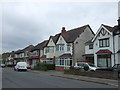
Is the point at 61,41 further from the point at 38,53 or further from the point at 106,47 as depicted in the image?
the point at 38,53

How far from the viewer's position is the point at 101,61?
29156 millimetres

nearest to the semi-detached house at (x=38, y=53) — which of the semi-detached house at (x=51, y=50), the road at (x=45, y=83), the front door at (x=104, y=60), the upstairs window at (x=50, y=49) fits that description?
the semi-detached house at (x=51, y=50)

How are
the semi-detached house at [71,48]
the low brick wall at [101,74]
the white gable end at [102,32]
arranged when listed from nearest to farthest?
1. the low brick wall at [101,74]
2. the white gable end at [102,32]
3. the semi-detached house at [71,48]

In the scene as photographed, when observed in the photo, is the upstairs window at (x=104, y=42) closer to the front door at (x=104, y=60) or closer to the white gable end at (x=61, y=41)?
the front door at (x=104, y=60)

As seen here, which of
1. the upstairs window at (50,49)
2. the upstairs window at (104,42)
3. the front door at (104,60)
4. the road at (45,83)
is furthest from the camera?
the upstairs window at (50,49)

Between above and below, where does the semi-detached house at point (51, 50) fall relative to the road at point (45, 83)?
above

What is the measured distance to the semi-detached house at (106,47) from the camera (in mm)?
26297

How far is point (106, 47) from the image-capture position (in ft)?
92.5

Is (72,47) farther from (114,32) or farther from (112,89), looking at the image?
Result: (112,89)

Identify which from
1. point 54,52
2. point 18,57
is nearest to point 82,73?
point 54,52

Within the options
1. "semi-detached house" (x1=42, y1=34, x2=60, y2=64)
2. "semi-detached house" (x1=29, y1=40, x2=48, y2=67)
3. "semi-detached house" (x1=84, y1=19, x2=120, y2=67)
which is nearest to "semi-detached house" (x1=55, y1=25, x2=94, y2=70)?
"semi-detached house" (x1=42, y1=34, x2=60, y2=64)

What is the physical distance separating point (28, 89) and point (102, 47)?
20.6 meters

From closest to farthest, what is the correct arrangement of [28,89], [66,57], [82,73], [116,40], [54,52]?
[28,89] < [82,73] < [116,40] < [66,57] < [54,52]

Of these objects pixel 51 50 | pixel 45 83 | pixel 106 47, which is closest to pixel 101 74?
pixel 45 83
